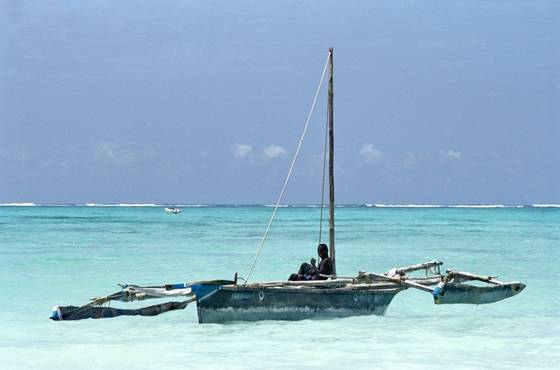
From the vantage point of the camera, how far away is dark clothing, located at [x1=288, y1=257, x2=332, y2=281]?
16203 millimetres

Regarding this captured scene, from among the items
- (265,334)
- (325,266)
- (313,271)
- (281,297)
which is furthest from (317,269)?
(265,334)

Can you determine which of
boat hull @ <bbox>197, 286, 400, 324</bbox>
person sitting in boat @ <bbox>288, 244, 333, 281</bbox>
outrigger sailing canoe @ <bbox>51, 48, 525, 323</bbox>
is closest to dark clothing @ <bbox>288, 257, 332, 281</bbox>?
person sitting in boat @ <bbox>288, 244, 333, 281</bbox>

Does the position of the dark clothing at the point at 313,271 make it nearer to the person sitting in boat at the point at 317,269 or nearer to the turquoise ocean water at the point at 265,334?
the person sitting in boat at the point at 317,269

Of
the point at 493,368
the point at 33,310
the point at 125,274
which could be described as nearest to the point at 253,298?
the point at 493,368

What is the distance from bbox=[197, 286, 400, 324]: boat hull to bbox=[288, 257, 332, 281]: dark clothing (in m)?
0.74

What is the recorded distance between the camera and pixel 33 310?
19016 millimetres

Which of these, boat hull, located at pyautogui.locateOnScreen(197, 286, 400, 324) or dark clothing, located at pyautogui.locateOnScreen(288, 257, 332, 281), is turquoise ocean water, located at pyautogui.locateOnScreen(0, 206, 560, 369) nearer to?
boat hull, located at pyautogui.locateOnScreen(197, 286, 400, 324)

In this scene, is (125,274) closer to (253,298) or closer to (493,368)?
(253,298)

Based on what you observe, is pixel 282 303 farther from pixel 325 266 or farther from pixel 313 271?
pixel 325 266

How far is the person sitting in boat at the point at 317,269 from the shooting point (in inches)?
638

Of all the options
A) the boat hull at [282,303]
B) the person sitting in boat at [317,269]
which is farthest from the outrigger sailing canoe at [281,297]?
the person sitting in boat at [317,269]

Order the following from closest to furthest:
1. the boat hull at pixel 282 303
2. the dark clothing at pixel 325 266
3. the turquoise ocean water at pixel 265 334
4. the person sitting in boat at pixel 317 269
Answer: the turquoise ocean water at pixel 265 334
the boat hull at pixel 282 303
the person sitting in boat at pixel 317 269
the dark clothing at pixel 325 266

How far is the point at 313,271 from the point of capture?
16203mm

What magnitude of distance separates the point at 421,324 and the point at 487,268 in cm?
1642
